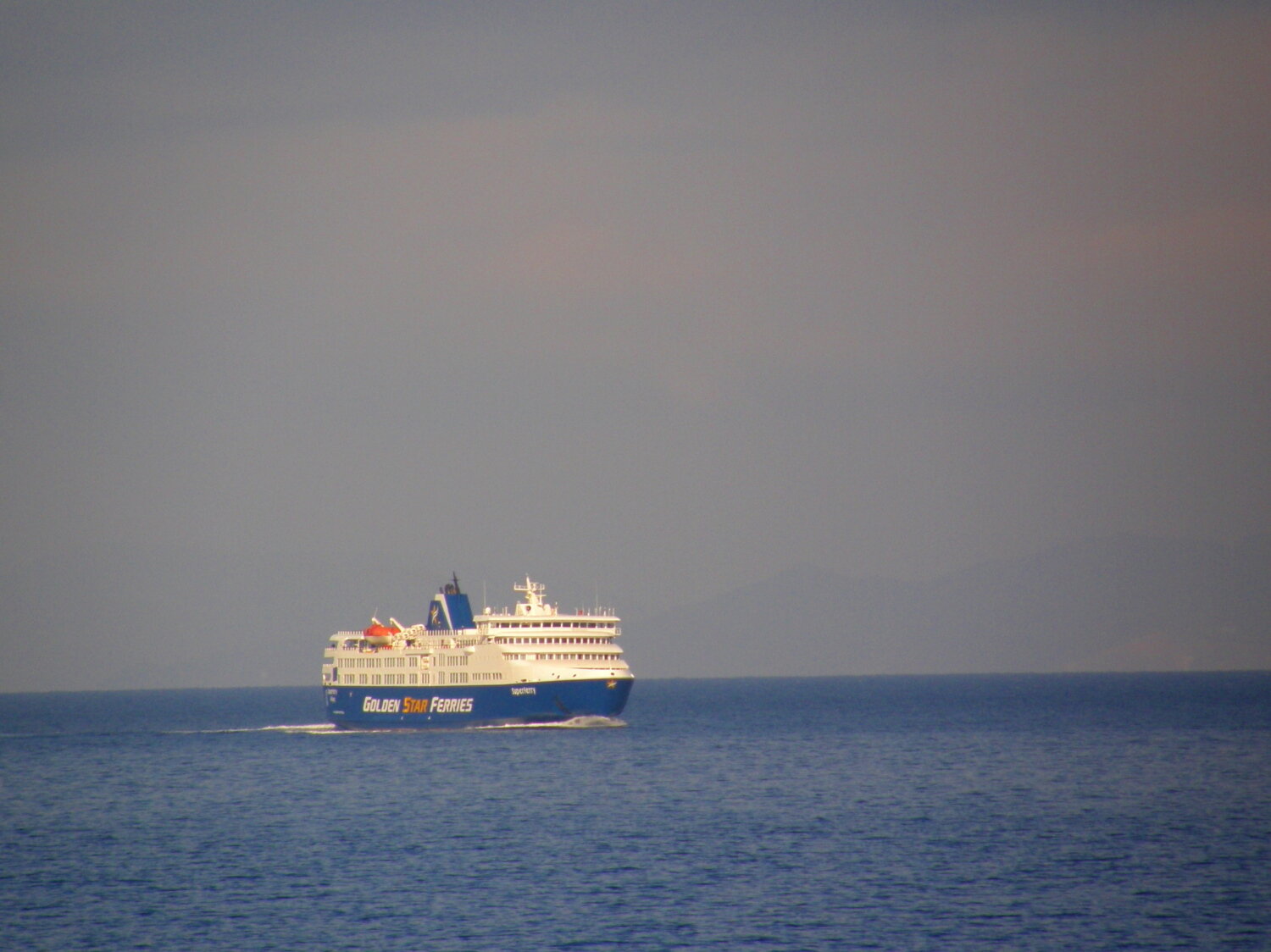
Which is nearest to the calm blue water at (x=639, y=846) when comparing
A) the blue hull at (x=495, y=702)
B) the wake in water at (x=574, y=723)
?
the wake in water at (x=574, y=723)

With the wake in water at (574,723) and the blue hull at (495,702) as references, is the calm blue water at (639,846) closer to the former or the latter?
the wake in water at (574,723)

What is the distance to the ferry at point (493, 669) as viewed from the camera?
92.2 m

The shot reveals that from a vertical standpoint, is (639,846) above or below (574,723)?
below

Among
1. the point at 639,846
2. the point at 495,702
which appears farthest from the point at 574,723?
the point at 639,846

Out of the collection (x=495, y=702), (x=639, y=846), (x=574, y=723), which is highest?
(x=495, y=702)

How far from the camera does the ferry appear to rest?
92.2m

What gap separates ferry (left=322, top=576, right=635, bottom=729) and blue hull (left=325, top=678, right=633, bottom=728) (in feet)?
0.17

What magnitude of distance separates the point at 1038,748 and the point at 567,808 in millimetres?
40818

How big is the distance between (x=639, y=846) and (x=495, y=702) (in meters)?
40.7

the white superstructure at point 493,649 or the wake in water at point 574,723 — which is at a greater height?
the white superstructure at point 493,649

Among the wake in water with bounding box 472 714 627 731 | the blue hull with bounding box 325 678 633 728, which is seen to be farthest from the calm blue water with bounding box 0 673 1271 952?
the blue hull with bounding box 325 678 633 728

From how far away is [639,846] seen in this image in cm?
5325

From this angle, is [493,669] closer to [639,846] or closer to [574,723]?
[574,723]

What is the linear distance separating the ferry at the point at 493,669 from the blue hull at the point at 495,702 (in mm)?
52
